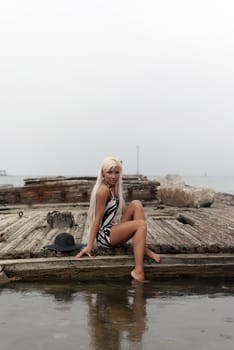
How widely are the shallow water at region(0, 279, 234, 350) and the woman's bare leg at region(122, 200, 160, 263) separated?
39cm

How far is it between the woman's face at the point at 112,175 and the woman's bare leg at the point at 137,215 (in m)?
0.49

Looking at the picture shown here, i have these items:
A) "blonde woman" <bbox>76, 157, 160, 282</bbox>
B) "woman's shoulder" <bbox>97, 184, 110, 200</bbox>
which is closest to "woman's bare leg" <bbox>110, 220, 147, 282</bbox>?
"blonde woman" <bbox>76, 157, 160, 282</bbox>

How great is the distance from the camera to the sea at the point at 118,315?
351cm

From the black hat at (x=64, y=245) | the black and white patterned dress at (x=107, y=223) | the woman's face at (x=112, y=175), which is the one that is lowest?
the black hat at (x=64, y=245)

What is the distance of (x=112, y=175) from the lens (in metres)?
5.59

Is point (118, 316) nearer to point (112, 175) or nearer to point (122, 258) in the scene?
point (122, 258)

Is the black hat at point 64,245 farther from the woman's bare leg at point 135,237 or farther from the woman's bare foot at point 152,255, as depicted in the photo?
the woman's bare foot at point 152,255

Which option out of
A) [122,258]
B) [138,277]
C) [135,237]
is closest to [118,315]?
[138,277]

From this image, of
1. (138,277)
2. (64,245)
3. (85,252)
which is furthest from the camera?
(64,245)

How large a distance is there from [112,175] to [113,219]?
25.6 inches

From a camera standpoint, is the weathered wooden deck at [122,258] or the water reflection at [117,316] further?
the weathered wooden deck at [122,258]

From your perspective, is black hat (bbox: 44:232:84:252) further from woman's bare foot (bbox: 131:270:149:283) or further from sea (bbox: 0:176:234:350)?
woman's bare foot (bbox: 131:270:149:283)

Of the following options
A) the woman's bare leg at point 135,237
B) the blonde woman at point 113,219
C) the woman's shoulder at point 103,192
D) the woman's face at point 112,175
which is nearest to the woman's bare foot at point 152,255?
the blonde woman at point 113,219

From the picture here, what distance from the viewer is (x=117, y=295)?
4.89 metres
